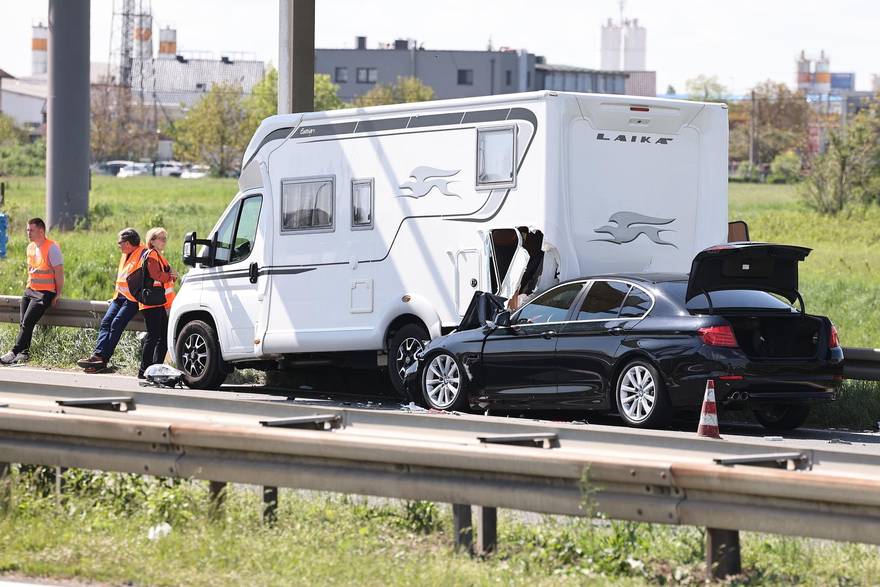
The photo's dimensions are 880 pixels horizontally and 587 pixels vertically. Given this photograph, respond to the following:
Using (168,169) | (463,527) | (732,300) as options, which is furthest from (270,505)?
(168,169)

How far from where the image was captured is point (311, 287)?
15.7 meters

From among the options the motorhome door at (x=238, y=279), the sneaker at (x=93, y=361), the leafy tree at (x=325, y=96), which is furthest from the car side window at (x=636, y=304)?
the leafy tree at (x=325, y=96)

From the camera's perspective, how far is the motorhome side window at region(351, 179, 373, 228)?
1516 cm

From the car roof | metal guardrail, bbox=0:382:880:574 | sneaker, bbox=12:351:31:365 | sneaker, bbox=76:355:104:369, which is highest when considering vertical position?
the car roof

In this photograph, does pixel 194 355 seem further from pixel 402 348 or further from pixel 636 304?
pixel 636 304

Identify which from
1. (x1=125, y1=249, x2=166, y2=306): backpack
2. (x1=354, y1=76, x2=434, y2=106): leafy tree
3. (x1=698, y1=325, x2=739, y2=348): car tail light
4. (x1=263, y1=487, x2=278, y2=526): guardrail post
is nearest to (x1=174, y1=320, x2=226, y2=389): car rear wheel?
(x1=125, y1=249, x2=166, y2=306): backpack

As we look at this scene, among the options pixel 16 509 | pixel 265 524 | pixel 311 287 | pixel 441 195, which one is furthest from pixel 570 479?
pixel 311 287

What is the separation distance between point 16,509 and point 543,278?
22.8 feet

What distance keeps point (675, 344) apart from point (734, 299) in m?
0.69

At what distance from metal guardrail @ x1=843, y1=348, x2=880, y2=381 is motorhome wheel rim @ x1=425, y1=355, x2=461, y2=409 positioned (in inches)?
141

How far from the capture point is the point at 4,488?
7930 millimetres

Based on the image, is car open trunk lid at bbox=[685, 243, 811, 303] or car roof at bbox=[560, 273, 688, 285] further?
car roof at bbox=[560, 273, 688, 285]

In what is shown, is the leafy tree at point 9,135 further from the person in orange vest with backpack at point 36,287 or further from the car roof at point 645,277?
the car roof at point 645,277

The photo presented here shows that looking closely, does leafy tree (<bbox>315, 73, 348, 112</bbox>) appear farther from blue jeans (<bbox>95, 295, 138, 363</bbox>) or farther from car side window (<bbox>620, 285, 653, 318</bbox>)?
car side window (<bbox>620, 285, 653, 318</bbox>)
